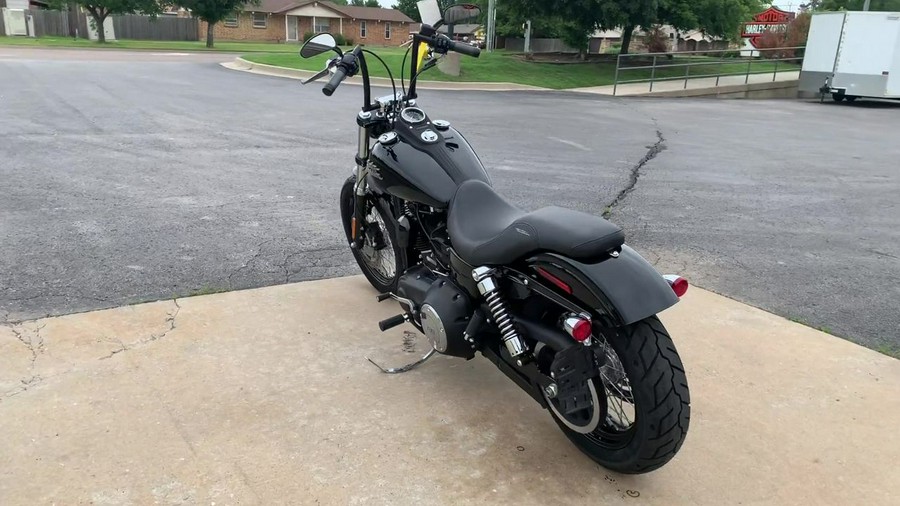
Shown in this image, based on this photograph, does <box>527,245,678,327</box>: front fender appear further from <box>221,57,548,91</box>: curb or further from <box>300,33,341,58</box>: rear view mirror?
<box>221,57,548,91</box>: curb

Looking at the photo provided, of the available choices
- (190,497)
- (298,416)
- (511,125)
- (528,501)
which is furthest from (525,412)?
(511,125)

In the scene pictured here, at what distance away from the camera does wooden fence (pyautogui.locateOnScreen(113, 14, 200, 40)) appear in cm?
4828

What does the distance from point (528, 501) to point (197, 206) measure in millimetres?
4639

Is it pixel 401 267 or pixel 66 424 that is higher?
pixel 401 267

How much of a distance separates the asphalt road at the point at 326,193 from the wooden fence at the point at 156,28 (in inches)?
1509

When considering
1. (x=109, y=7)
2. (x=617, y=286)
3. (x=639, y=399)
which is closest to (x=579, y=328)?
(x=617, y=286)

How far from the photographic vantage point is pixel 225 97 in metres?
14.4

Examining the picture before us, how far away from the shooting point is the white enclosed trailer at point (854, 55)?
19.7 metres

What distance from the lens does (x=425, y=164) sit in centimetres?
351

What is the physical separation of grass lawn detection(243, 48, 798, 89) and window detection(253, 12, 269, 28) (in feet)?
129

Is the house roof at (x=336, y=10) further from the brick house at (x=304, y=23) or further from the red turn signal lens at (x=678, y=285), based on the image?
the red turn signal lens at (x=678, y=285)

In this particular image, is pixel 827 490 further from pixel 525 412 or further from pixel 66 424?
pixel 66 424

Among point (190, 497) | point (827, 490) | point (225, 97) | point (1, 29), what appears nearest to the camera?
point (190, 497)

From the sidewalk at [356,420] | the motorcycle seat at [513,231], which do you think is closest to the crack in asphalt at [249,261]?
the sidewalk at [356,420]
